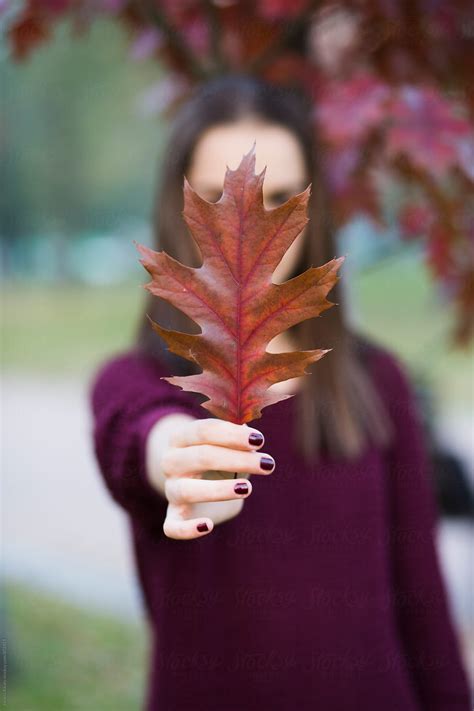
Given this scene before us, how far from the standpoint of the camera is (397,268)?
14.3 meters

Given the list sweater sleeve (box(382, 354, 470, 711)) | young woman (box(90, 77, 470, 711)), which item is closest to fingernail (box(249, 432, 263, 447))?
young woman (box(90, 77, 470, 711))

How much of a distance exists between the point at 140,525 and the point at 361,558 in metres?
0.39

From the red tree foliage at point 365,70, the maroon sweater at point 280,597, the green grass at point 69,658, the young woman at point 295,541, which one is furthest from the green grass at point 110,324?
the maroon sweater at point 280,597

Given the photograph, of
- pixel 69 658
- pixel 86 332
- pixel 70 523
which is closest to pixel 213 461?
pixel 69 658

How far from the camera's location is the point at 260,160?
1.21 meters

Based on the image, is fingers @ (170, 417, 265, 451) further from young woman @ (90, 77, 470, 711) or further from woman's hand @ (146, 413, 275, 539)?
young woman @ (90, 77, 470, 711)

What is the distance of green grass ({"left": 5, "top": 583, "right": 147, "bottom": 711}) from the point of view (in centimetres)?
283

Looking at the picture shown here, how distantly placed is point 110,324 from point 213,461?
13.0m

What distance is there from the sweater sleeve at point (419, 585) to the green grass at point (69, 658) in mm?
1605

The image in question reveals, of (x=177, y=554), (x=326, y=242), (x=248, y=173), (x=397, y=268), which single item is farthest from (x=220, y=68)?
(x=397, y=268)

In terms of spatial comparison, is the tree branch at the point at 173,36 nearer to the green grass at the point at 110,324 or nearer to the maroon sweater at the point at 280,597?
the maroon sweater at the point at 280,597

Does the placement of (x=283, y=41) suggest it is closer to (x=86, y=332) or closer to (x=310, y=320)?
(x=310, y=320)

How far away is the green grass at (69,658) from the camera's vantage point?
2.83 meters

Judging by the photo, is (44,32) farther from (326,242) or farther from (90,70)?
(90,70)
